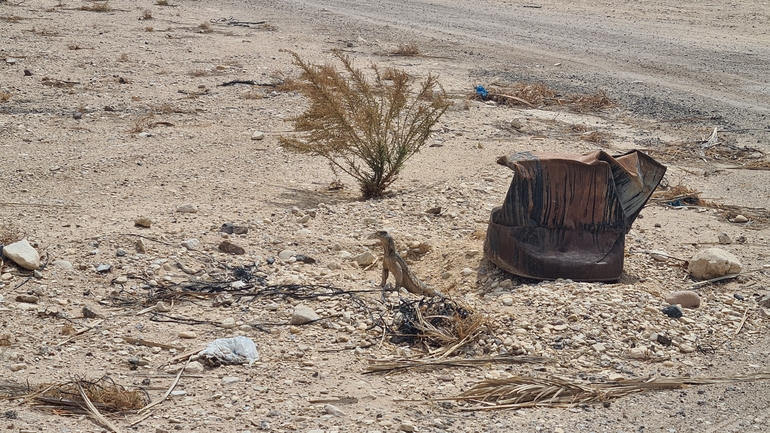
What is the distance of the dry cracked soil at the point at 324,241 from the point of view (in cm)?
364

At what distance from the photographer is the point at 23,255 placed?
4.76 metres

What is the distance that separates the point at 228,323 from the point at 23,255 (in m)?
1.34

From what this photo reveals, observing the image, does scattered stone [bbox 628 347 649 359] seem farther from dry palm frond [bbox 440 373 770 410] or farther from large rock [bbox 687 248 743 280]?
large rock [bbox 687 248 743 280]

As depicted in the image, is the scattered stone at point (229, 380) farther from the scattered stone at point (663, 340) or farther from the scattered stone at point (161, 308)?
the scattered stone at point (663, 340)

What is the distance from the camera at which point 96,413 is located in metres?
3.31

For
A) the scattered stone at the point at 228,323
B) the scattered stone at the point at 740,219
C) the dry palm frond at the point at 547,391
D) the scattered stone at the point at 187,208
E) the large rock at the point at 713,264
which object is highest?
the large rock at the point at 713,264

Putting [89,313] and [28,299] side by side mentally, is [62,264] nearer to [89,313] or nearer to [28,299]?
[28,299]

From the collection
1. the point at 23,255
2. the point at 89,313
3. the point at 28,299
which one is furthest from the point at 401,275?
the point at 23,255

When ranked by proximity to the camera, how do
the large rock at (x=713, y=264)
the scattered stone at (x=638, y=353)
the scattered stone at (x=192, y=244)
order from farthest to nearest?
the scattered stone at (x=192, y=244)
the large rock at (x=713, y=264)
the scattered stone at (x=638, y=353)

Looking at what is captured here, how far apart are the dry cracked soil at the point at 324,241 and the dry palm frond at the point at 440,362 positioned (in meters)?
0.04

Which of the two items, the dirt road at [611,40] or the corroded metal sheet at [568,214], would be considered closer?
the corroded metal sheet at [568,214]

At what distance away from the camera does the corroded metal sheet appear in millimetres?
4855

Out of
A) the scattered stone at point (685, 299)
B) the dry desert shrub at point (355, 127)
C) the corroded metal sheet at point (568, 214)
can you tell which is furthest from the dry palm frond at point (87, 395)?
the dry desert shrub at point (355, 127)

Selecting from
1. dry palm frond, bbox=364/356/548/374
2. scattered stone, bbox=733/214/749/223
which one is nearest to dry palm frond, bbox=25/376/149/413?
dry palm frond, bbox=364/356/548/374
